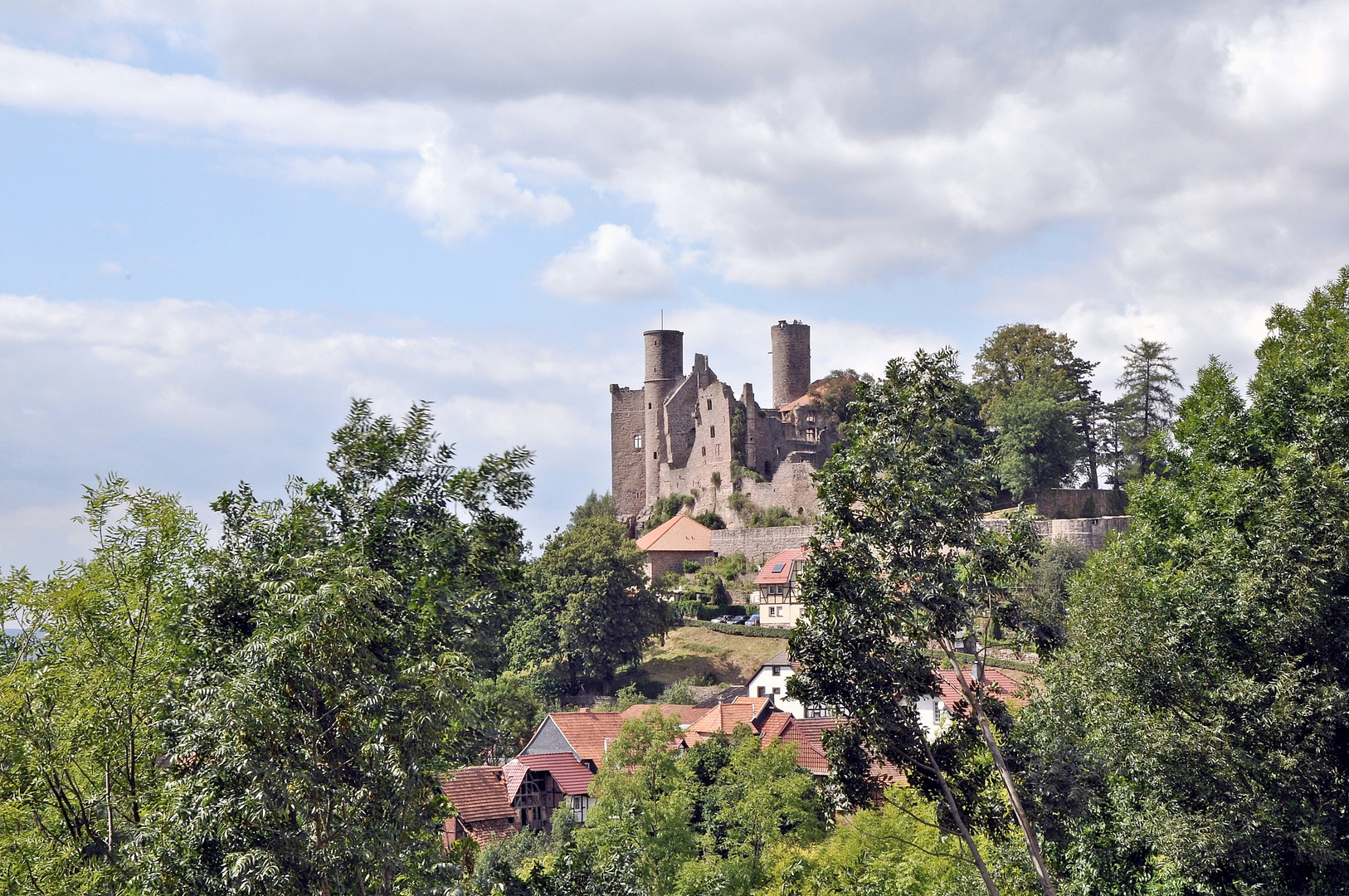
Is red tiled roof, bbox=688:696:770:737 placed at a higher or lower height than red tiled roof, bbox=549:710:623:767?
higher

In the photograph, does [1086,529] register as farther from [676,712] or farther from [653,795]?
[653,795]

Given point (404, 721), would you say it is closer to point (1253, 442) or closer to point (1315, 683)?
point (1315, 683)

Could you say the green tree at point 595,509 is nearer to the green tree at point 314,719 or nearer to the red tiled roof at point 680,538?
the red tiled roof at point 680,538

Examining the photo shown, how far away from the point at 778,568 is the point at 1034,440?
14.9 metres

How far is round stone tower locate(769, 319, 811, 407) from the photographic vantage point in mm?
86125

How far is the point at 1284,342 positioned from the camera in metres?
27.1

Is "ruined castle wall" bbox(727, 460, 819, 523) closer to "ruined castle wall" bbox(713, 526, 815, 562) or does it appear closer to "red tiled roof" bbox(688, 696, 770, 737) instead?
"ruined castle wall" bbox(713, 526, 815, 562)

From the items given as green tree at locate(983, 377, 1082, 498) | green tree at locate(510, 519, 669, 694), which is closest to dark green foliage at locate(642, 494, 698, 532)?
green tree at locate(510, 519, 669, 694)

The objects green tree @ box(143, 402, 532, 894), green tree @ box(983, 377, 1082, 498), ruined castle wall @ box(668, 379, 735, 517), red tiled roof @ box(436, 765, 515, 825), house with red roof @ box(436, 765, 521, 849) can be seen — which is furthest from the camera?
ruined castle wall @ box(668, 379, 735, 517)

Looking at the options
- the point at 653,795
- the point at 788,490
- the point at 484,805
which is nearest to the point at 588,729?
the point at 484,805

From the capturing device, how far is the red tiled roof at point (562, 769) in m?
46.4

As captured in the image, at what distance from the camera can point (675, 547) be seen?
73.9 m

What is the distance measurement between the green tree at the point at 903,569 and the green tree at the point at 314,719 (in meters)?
4.03

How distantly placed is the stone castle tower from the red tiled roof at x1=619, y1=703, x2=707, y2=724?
2050 cm
